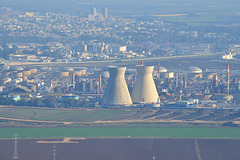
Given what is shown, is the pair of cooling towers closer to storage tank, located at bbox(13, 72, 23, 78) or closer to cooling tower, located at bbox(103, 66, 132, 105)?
cooling tower, located at bbox(103, 66, 132, 105)

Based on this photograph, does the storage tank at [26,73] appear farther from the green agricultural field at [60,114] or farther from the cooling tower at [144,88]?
the cooling tower at [144,88]

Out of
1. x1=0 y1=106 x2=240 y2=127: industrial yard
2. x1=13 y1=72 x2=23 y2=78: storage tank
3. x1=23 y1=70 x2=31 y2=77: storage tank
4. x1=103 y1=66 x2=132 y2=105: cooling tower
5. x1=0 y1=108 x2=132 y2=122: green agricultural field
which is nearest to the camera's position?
x1=0 y1=106 x2=240 y2=127: industrial yard

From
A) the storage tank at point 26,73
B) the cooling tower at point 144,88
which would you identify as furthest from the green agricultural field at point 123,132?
the storage tank at point 26,73

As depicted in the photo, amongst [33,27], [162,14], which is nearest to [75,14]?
[162,14]
